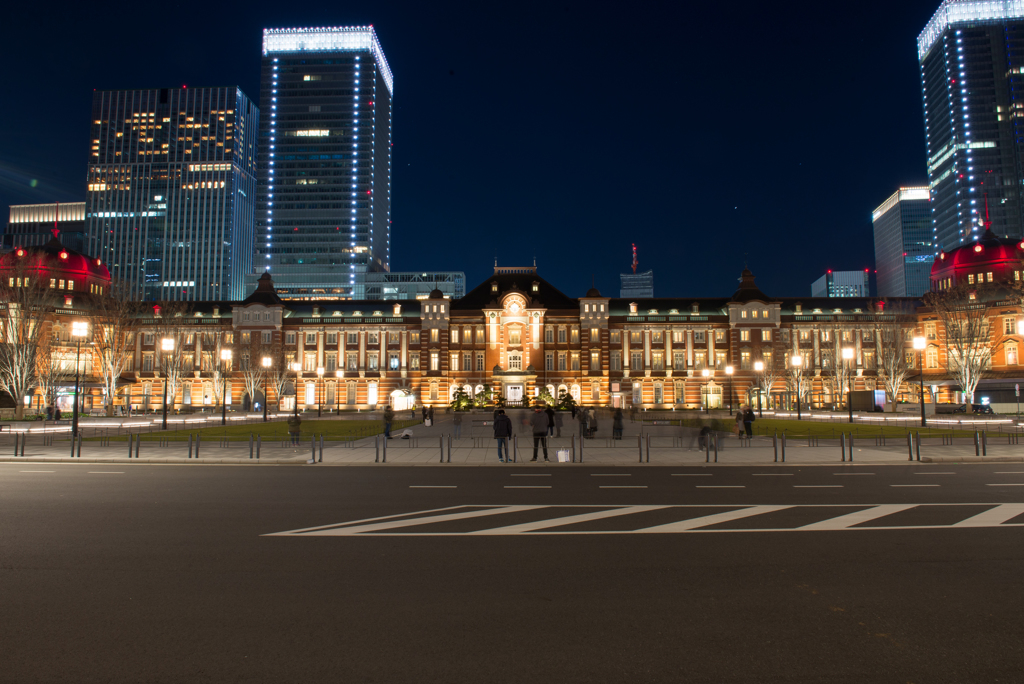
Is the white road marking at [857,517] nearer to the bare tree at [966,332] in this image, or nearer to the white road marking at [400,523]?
the white road marking at [400,523]

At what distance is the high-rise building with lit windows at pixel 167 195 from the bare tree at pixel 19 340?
12248 centimetres

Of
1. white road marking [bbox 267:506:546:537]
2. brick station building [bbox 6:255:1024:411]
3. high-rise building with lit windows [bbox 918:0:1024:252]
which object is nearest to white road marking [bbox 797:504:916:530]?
white road marking [bbox 267:506:546:537]

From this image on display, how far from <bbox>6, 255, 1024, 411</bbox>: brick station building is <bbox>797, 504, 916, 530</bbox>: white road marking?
213 feet

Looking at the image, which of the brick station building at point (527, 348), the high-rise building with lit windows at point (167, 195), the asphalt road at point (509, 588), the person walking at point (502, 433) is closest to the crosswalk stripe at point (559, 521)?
the asphalt road at point (509, 588)

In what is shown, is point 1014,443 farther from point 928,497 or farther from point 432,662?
point 432,662

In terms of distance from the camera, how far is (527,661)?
Answer: 5484 millimetres

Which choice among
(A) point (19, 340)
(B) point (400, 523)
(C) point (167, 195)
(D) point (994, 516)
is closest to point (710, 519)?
(D) point (994, 516)

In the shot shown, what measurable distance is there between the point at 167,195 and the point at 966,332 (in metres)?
194

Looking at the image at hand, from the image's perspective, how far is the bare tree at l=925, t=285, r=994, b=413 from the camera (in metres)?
58.3

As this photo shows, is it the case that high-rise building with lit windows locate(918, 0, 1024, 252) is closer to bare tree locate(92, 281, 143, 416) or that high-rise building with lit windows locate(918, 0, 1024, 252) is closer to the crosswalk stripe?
the crosswalk stripe

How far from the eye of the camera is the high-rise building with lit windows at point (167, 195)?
172250 mm

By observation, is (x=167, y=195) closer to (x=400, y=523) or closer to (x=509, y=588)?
(x=400, y=523)

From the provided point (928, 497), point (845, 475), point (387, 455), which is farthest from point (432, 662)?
point (387, 455)

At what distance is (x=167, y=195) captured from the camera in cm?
17512
